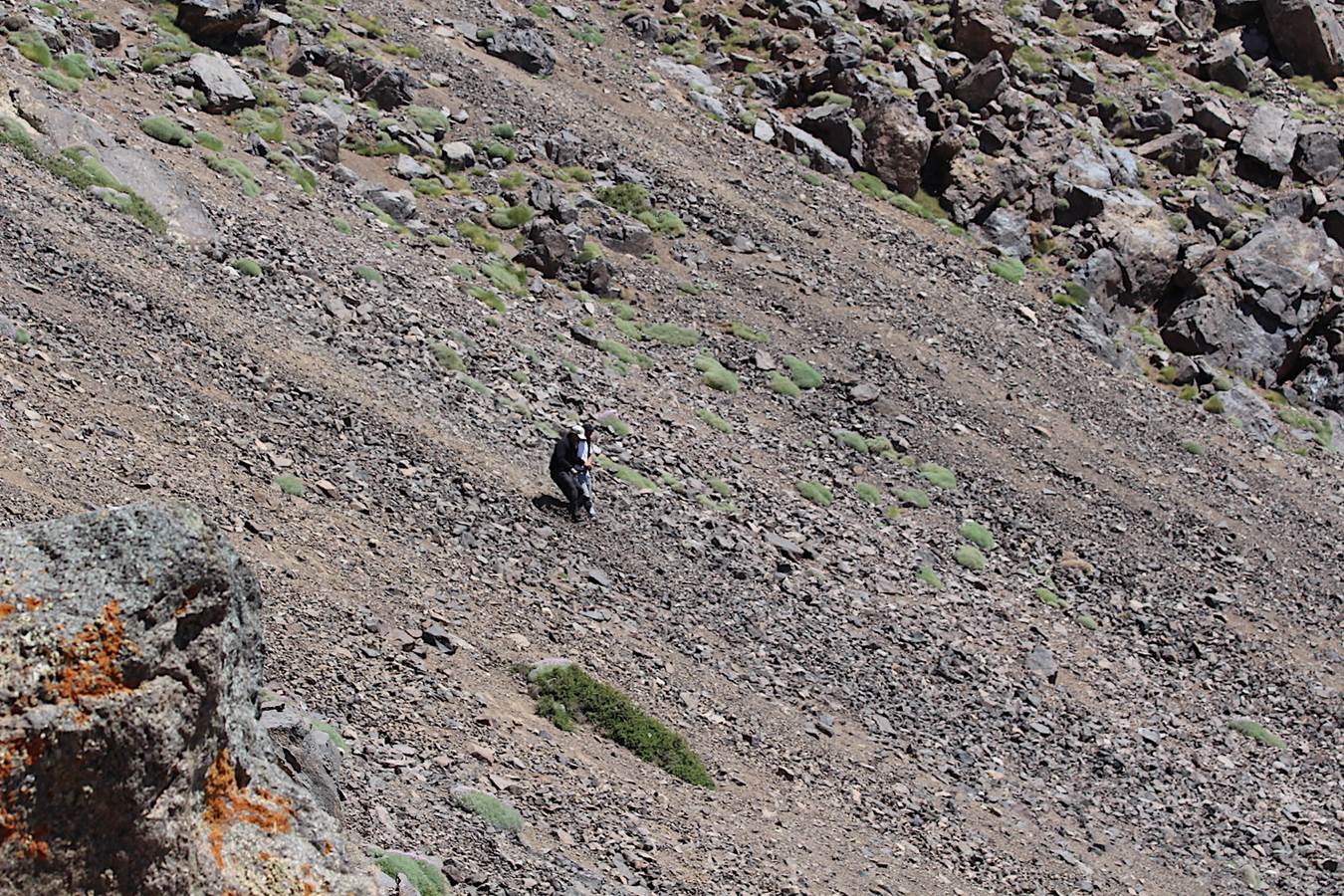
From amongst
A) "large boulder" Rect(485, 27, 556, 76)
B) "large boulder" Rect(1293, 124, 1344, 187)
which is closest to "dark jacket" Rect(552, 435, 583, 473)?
"large boulder" Rect(485, 27, 556, 76)

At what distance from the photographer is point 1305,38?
162 feet

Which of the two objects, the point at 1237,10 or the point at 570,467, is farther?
the point at 1237,10

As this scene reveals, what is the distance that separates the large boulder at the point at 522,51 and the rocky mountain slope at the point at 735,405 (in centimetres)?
20

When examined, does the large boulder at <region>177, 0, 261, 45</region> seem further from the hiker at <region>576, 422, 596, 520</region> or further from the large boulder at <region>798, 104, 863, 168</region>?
the hiker at <region>576, 422, 596, 520</region>

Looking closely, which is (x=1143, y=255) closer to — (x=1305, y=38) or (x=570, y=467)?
(x=1305, y=38)

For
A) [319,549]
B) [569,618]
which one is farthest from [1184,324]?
[319,549]

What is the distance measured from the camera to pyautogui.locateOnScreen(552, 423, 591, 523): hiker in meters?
21.4

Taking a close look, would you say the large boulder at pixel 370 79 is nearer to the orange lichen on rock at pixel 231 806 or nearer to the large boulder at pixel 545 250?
the large boulder at pixel 545 250

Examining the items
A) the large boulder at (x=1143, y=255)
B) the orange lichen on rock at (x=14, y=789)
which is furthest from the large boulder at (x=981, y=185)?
the orange lichen on rock at (x=14, y=789)

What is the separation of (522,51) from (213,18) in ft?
31.2

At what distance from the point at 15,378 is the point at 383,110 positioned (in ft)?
62.3

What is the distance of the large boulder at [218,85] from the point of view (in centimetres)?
3066

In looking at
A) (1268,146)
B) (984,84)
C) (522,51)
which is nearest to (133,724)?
(522,51)

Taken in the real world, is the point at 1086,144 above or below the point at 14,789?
above
